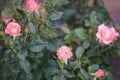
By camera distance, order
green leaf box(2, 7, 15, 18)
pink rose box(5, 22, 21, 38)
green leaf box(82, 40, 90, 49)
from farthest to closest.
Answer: green leaf box(82, 40, 90, 49) < green leaf box(2, 7, 15, 18) < pink rose box(5, 22, 21, 38)

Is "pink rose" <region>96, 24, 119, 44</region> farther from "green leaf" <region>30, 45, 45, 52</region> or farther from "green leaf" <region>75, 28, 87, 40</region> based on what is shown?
"green leaf" <region>30, 45, 45, 52</region>

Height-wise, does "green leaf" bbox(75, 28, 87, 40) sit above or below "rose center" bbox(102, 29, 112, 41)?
below

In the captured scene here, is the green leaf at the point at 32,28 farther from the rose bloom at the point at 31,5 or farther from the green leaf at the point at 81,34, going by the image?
the green leaf at the point at 81,34

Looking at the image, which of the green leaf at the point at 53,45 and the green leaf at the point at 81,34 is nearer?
the green leaf at the point at 53,45

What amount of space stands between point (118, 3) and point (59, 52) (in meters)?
2.97

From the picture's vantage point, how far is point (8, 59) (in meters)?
1.78

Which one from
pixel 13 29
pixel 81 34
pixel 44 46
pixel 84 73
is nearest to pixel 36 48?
pixel 44 46

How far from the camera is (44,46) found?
1.79 meters

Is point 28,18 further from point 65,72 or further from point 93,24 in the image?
point 93,24

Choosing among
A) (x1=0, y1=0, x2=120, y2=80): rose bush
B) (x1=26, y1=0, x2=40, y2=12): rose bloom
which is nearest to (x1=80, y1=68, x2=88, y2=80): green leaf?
(x1=0, y1=0, x2=120, y2=80): rose bush

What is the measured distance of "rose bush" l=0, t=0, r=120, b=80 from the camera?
5.69 feet

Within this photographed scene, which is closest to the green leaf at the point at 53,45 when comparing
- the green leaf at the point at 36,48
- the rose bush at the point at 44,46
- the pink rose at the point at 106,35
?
the rose bush at the point at 44,46

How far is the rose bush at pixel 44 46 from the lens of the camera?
68.3 inches

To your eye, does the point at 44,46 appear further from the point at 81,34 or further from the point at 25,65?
the point at 81,34
